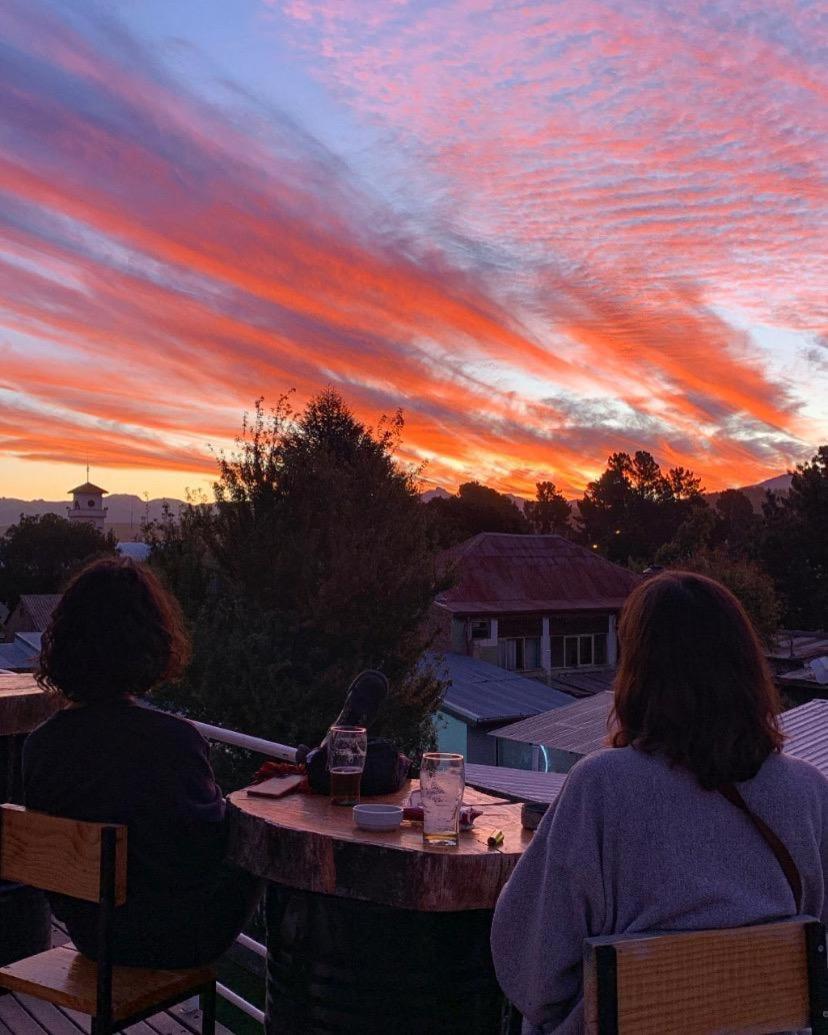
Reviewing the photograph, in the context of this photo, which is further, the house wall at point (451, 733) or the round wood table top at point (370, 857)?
the house wall at point (451, 733)

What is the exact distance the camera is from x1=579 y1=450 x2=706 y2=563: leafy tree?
2766 inches

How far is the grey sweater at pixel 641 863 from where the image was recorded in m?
1.86

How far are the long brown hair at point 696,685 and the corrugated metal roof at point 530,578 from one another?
3251cm

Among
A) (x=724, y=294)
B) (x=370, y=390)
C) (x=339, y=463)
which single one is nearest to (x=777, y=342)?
(x=724, y=294)

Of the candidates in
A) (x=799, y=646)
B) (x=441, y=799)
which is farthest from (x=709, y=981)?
(x=799, y=646)

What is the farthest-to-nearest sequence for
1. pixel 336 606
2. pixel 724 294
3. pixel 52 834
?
pixel 336 606
pixel 724 294
pixel 52 834

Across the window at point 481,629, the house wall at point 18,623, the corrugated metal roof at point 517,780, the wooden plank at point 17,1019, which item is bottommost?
the house wall at point 18,623

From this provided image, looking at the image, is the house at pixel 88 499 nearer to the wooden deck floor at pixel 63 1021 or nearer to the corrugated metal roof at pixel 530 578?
the corrugated metal roof at pixel 530 578

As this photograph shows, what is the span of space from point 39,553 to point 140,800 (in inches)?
2362

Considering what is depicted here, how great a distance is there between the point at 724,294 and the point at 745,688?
605 inches

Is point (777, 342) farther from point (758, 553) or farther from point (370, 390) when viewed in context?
point (758, 553)

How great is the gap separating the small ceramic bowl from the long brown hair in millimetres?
847

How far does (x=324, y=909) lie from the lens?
8.66 feet

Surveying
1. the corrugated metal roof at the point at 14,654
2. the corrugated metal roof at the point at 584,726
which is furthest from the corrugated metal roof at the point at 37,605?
the corrugated metal roof at the point at 584,726
